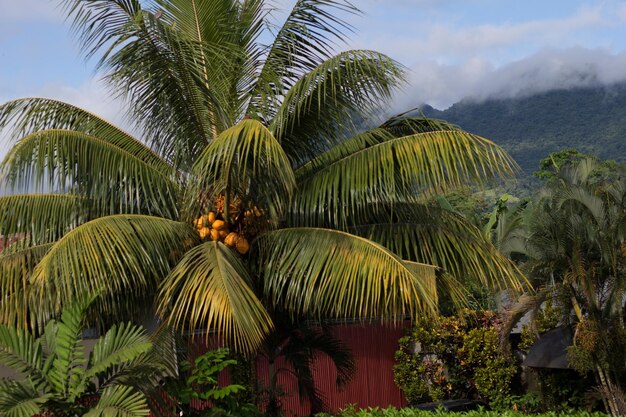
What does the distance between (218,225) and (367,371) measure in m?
8.79

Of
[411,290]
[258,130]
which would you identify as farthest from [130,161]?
[411,290]

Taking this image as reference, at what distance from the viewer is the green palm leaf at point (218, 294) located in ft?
25.1

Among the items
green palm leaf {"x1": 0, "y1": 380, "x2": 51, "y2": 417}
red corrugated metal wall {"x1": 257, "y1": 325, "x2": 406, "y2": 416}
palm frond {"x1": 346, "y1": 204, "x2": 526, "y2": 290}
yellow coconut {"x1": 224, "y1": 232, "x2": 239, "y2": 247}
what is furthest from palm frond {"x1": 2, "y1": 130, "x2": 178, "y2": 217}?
red corrugated metal wall {"x1": 257, "y1": 325, "x2": 406, "y2": 416}

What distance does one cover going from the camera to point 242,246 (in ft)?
30.2

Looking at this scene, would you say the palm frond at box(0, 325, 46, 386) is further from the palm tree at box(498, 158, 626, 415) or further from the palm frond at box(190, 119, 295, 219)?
the palm tree at box(498, 158, 626, 415)

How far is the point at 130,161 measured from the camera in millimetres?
9312

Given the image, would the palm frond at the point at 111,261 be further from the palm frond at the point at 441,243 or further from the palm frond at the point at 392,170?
Result: the palm frond at the point at 441,243

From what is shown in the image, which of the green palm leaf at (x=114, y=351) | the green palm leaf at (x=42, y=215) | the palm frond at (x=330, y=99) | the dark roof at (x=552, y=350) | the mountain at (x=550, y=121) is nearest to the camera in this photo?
the green palm leaf at (x=114, y=351)

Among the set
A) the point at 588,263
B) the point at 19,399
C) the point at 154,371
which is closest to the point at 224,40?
the point at 154,371

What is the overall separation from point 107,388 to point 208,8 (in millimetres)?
4981

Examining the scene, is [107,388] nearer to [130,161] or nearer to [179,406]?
[179,406]

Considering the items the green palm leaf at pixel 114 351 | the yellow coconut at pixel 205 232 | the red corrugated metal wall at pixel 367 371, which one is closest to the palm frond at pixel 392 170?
the yellow coconut at pixel 205 232

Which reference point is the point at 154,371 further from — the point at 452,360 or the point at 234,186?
the point at 452,360

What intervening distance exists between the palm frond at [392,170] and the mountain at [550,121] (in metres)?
70.9
